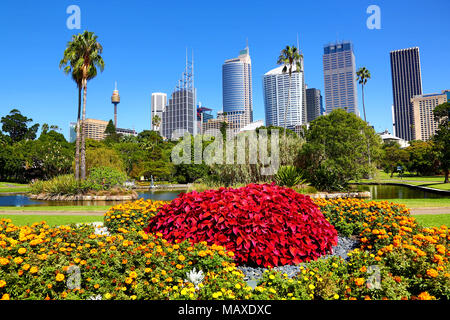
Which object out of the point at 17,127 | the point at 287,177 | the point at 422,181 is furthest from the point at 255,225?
the point at 17,127

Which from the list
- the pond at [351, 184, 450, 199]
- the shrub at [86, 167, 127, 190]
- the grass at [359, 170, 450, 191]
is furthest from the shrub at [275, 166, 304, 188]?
the shrub at [86, 167, 127, 190]

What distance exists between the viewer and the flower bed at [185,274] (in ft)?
9.39

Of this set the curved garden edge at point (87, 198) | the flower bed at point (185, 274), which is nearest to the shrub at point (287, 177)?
the curved garden edge at point (87, 198)

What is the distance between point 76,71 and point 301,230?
84.0ft

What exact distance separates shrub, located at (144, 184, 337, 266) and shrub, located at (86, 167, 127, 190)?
20.1 m

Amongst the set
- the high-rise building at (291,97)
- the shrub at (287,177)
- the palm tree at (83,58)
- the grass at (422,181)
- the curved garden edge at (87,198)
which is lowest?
the curved garden edge at (87,198)

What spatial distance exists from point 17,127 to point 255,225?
89686 mm

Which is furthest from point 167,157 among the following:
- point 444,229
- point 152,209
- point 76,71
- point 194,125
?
point 194,125

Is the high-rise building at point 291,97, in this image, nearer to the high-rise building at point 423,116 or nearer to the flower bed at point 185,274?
the high-rise building at point 423,116

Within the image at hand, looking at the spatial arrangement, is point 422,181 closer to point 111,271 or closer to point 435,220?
point 435,220

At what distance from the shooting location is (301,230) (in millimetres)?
4727

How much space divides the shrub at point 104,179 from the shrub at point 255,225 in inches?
789

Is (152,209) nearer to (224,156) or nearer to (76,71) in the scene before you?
(224,156)

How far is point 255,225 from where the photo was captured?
4.46 metres
